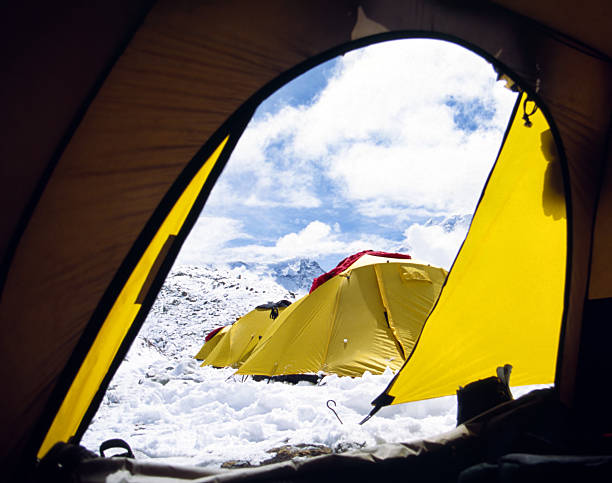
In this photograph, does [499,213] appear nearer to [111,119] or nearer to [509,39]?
[509,39]

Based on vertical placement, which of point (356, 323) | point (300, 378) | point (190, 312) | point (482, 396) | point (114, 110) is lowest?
point (190, 312)

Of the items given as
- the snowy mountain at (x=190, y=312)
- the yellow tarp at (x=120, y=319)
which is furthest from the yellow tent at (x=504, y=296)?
the snowy mountain at (x=190, y=312)

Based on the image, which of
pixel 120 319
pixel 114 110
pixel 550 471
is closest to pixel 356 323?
pixel 120 319

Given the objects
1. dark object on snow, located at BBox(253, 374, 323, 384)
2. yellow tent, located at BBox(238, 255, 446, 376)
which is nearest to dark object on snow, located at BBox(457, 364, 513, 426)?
yellow tent, located at BBox(238, 255, 446, 376)

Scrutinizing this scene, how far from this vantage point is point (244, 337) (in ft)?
36.0

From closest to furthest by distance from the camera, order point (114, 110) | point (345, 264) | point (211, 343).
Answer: point (114, 110), point (345, 264), point (211, 343)

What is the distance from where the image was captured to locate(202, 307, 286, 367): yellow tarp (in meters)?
10.2

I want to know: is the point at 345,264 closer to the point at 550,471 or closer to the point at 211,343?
the point at 550,471

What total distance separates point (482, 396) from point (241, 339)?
967 cm

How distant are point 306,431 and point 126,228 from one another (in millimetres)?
2595

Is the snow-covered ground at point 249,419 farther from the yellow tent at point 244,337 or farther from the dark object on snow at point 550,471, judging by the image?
the yellow tent at point 244,337

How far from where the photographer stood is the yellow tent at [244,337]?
10164mm

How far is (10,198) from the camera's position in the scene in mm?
1404

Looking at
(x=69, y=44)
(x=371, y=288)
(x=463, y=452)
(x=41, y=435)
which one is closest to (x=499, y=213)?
(x=463, y=452)
